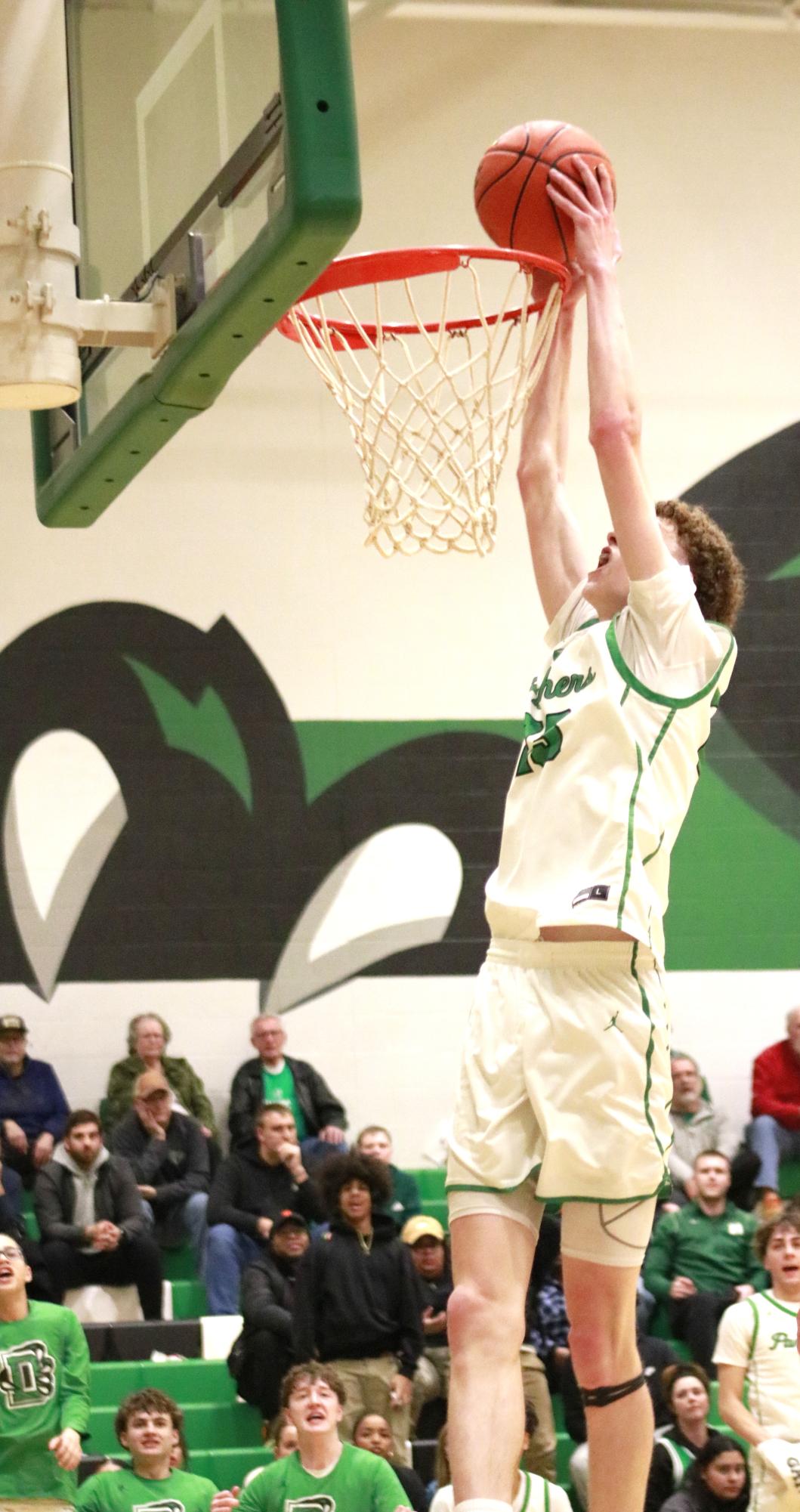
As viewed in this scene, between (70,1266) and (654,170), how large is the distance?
25.9 feet

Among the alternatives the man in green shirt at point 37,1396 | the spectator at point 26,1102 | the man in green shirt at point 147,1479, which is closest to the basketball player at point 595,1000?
the man in green shirt at point 147,1479

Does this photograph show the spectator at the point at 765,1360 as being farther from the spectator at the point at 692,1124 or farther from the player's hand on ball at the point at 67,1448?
the player's hand on ball at the point at 67,1448

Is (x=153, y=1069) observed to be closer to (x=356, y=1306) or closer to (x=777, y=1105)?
(x=356, y=1306)

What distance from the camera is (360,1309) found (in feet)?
29.0

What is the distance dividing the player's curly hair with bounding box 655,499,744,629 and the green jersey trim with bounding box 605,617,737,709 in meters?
0.21

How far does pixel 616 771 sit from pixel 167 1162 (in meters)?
7.40

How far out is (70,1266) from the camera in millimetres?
9961

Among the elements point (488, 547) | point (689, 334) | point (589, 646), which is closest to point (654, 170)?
point (689, 334)

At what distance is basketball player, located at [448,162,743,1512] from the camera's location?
3.80 metres

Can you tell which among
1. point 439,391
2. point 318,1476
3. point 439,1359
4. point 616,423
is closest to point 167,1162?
point 439,1359

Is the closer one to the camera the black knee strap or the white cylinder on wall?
the black knee strap

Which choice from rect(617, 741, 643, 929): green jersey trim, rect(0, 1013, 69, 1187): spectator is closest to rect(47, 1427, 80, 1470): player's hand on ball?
rect(0, 1013, 69, 1187): spectator

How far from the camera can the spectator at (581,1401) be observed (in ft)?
28.1

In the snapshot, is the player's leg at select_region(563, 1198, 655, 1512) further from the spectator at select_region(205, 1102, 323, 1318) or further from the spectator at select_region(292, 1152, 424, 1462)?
the spectator at select_region(205, 1102, 323, 1318)
